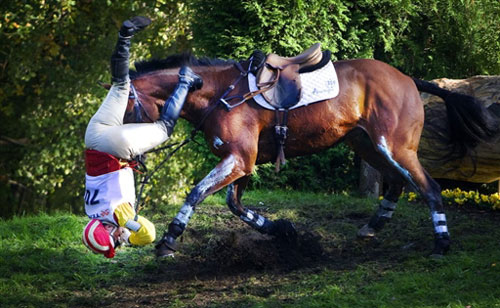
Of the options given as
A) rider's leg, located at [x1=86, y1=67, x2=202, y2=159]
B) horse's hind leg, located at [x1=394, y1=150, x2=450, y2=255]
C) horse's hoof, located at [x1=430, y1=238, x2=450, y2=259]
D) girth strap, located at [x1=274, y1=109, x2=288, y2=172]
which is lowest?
horse's hoof, located at [x1=430, y1=238, x2=450, y2=259]

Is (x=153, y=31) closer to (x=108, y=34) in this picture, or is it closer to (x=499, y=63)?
(x=108, y=34)

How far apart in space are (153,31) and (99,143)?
32.3 ft

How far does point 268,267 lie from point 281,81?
1.73 meters

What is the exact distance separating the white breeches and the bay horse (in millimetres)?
491

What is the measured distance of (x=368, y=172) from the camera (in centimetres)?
1013

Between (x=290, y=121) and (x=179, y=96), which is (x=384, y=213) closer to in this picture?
(x=290, y=121)

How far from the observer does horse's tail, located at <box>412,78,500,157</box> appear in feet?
23.9

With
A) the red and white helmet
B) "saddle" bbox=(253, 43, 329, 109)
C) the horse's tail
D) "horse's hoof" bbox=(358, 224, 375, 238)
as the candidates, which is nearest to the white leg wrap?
"horse's hoof" bbox=(358, 224, 375, 238)

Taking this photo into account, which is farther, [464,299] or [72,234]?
[72,234]

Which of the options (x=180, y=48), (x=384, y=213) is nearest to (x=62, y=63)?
(x=180, y=48)

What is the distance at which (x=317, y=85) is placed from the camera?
21.5 ft

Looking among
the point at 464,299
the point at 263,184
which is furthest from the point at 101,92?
the point at 464,299

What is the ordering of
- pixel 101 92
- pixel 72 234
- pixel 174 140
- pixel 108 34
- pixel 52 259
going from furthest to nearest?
pixel 108 34, pixel 101 92, pixel 174 140, pixel 72 234, pixel 52 259

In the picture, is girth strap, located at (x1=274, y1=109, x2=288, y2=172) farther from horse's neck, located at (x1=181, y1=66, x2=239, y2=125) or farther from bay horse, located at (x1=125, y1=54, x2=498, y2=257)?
horse's neck, located at (x1=181, y1=66, x2=239, y2=125)
